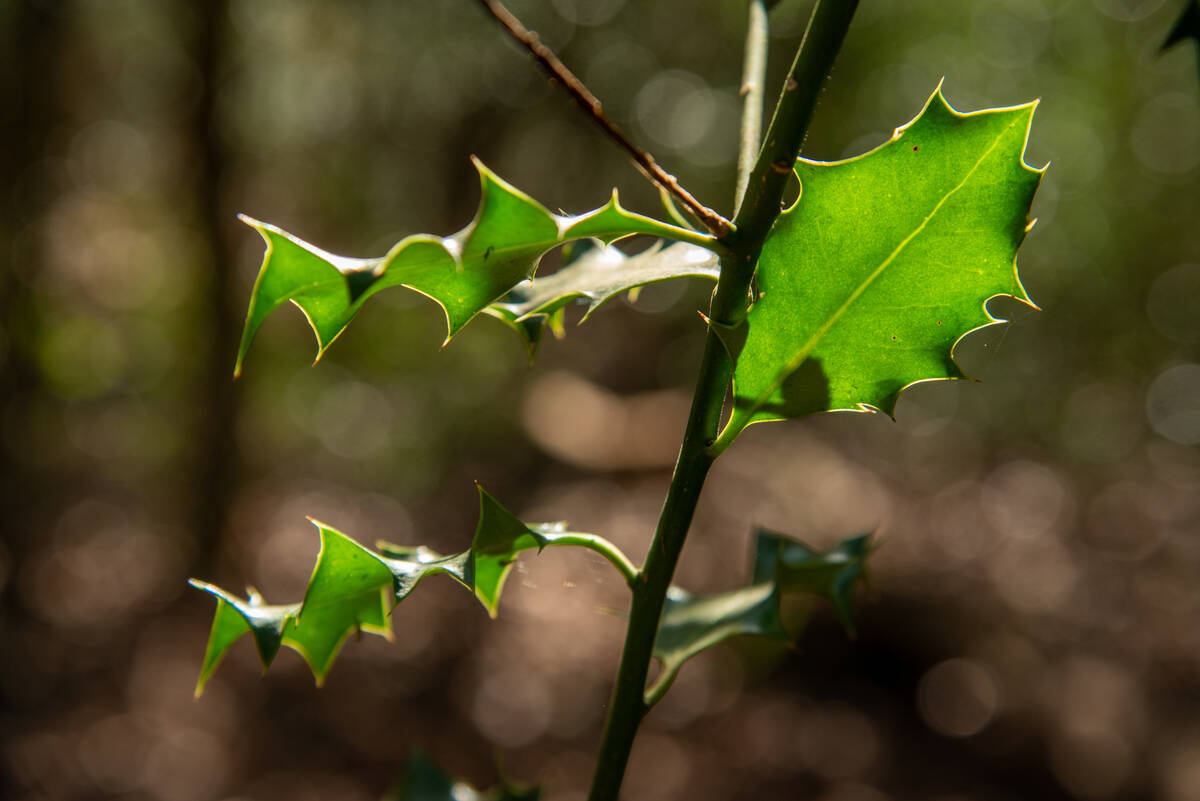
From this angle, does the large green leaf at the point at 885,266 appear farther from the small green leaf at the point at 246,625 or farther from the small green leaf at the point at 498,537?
the small green leaf at the point at 246,625

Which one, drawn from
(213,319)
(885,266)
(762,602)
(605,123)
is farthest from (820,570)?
(213,319)

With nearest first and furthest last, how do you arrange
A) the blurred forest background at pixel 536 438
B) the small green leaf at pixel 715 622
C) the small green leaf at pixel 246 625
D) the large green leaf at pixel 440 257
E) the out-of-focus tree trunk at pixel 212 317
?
the large green leaf at pixel 440 257 < the small green leaf at pixel 246 625 < the small green leaf at pixel 715 622 < the blurred forest background at pixel 536 438 < the out-of-focus tree trunk at pixel 212 317

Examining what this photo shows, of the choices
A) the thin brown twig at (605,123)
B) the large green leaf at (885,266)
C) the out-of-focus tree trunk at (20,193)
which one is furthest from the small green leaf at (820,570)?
the out-of-focus tree trunk at (20,193)

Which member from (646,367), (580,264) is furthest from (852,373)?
(646,367)

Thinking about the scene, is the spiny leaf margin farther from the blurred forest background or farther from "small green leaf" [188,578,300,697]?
"small green leaf" [188,578,300,697]

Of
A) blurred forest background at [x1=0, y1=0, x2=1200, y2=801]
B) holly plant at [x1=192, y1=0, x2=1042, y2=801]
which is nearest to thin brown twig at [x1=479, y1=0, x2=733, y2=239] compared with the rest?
holly plant at [x1=192, y1=0, x2=1042, y2=801]

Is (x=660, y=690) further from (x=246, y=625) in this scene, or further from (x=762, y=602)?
(x=246, y=625)

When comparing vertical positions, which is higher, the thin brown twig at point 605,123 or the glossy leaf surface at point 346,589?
the thin brown twig at point 605,123
